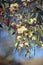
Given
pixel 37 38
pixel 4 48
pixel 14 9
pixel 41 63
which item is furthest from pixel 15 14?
pixel 41 63

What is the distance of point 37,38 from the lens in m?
0.87

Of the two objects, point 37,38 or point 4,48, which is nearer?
point 37,38

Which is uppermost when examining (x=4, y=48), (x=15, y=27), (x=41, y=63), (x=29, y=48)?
(x=15, y=27)

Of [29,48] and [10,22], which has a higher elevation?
[10,22]

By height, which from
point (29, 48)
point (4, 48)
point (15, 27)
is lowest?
point (4, 48)

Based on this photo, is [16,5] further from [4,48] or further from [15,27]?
[4,48]

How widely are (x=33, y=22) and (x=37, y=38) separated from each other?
0.25ft

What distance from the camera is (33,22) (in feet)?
2.76

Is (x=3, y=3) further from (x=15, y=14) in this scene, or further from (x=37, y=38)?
(x=37, y=38)

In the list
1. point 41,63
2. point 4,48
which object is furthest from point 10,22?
point 41,63

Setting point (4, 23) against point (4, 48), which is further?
point (4, 48)

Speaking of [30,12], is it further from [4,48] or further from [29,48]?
[4,48]

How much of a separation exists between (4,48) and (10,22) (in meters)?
0.37

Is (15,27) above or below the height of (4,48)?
above
